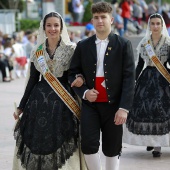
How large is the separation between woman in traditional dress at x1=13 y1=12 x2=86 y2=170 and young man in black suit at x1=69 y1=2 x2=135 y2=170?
0.79ft

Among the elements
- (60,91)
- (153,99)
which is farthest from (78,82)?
(153,99)

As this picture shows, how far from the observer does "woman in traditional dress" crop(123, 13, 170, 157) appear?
27.1ft

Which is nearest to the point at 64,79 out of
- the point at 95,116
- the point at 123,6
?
the point at 95,116

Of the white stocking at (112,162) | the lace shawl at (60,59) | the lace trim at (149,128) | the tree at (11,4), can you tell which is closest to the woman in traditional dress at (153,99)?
the lace trim at (149,128)

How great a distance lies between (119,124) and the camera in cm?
579

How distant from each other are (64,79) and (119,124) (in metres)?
0.73

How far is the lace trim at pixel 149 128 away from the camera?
8281 millimetres

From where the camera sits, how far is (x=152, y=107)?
8.33 metres

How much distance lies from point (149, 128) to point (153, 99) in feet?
1.10

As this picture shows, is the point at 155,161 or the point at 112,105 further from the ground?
the point at 112,105

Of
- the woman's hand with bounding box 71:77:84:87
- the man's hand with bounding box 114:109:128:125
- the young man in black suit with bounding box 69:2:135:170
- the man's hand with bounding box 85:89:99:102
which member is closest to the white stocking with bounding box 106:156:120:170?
the young man in black suit with bounding box 69:2:135:170

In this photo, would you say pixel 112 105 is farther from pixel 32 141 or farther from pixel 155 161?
pixel 155 161

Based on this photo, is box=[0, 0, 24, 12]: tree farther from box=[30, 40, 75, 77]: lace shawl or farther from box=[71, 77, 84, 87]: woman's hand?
box=[71, 77, 84, 87]: woman's hand

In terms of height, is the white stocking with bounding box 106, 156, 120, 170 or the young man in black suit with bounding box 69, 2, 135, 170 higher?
the young man in black suit with bounding box 69, 2, 135, 170
